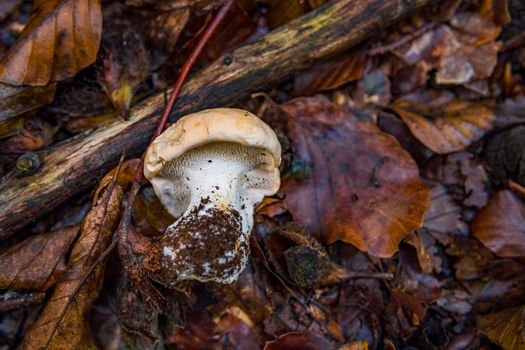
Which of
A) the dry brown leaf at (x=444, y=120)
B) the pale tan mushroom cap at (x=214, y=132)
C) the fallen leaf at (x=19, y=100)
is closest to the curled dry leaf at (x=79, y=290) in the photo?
the pale tan mushroom cap at (x=214, y=132)

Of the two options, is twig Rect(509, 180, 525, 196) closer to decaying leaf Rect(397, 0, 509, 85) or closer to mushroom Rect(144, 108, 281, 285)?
decaying leaf Rect(397, 0, 509, 85)

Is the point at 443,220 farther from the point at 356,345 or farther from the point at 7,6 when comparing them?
the point at 7,6

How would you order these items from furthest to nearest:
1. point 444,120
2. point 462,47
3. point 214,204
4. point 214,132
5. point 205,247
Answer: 1. point 462,47
2. point 444,120
3. point 214,204
4. point 205,247
5. point 214,132

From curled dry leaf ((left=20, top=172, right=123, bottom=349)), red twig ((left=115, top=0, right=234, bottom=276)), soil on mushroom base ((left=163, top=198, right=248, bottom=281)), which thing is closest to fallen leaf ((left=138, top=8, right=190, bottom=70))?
red twig ((left=115, top=0, right=234, bottom=276))

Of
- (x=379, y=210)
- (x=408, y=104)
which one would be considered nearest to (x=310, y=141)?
(x=379, y=210)

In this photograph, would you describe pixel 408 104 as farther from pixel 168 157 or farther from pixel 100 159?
pixel 100 159

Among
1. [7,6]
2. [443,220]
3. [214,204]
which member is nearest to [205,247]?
[214,204]

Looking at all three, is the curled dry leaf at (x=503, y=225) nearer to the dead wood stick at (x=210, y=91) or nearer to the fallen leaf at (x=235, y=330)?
the dead wood stick at (x=210, y=91)
